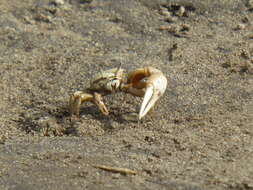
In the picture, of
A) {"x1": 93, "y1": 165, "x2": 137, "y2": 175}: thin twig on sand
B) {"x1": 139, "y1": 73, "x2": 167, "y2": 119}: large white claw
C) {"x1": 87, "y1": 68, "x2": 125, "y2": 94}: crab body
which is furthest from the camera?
{"x1": 87, "y1": 68, "x2": 125, "y2": 94}: crab body

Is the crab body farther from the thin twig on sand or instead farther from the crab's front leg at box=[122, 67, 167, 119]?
the thin twig on sand

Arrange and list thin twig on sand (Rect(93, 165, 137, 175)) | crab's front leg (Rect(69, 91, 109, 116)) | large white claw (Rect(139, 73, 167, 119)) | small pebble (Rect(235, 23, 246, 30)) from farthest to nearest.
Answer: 1. small pebble (Rect(235, 23, 246, 30))
2. crab's front leg (Rect(69, 91, 109, 116))
3. large white claw (Rect(139, 73, 167, 119))
4. thin twig on sand (Rect(93, 165, 137, 175))

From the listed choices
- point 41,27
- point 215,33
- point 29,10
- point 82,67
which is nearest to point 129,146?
point 82,67

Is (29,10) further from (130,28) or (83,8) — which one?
(130,28)

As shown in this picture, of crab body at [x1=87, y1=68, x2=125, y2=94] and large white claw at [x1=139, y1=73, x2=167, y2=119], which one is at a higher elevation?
large white claw at [x1=139, y1=73, x2=167, y2=119]

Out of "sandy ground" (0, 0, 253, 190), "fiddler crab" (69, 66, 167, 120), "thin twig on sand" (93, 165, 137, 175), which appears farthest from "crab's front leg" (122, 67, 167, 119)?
"thin twig on sand" (93, 165, 137, 175)

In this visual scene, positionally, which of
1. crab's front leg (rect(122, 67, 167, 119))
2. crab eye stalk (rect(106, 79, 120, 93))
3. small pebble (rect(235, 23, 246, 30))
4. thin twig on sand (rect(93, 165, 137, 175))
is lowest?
thin twig on sand (rect(93, 165, 137, 175))

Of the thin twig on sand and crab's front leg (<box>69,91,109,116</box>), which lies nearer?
the thin twig on sand

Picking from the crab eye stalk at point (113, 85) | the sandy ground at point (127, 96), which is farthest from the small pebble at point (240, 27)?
the crab eye stalk at point (113, 85)
